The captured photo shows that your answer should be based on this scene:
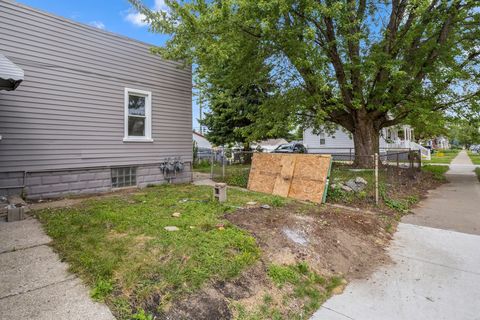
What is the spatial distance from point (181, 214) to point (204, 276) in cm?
231

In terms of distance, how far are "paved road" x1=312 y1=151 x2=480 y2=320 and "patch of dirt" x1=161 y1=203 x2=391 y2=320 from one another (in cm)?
27

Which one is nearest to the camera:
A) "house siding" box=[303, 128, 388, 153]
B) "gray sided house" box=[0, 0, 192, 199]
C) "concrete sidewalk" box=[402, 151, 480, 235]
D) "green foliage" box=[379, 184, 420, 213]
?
"concrete sidewalk" box=[402, 151, 480, 235]

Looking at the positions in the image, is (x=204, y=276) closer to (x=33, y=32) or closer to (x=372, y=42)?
(x=33, y=32)

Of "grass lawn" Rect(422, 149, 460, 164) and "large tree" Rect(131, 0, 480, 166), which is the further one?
"grass lawn" Rect(422, 149, 460, 164)

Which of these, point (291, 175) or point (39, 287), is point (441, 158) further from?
point (39, 287)

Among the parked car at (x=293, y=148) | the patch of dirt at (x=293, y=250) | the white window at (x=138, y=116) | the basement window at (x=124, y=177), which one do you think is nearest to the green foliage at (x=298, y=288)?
the patch of dirt at (x=293, y=250)

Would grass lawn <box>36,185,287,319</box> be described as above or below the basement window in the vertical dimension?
below

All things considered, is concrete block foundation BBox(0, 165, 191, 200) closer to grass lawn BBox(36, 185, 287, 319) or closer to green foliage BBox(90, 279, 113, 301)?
grass lawn BBox(36, 185, 287, 319)

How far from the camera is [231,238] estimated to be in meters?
3.80

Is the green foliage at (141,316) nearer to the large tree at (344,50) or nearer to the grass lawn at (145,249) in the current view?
the grass lawn at (145,249)

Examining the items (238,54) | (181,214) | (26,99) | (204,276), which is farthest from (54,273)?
(238,54)

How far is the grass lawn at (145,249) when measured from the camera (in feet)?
8.38

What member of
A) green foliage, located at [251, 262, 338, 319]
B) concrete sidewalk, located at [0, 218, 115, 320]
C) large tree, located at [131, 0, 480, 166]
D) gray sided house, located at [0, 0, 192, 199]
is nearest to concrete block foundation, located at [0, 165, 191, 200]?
gray sided house, located at [0, 0, 192, 199]

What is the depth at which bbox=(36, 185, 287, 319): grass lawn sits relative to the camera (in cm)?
255
